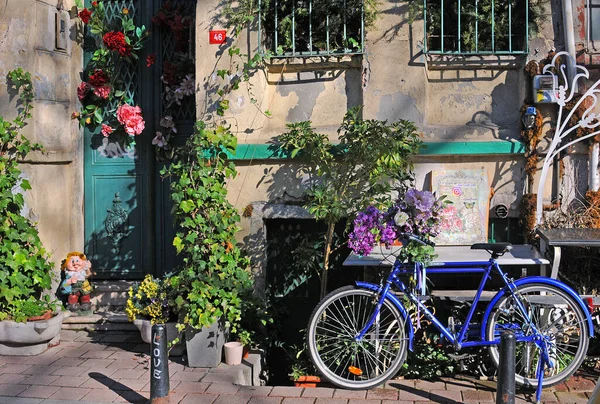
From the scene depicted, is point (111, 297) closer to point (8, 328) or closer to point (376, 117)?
point (8, 328)

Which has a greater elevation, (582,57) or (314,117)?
(582,57)

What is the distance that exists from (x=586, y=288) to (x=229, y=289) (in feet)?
9.90

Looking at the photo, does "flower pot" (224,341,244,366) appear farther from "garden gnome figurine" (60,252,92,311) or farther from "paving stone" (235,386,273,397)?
"garden gnome figurine" (60,252,92,311)

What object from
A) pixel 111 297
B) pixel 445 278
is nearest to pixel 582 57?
pixel 445 278

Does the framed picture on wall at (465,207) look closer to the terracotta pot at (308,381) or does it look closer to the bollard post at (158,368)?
the terracotta pot at (308,381)

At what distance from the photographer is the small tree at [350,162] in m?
6.35

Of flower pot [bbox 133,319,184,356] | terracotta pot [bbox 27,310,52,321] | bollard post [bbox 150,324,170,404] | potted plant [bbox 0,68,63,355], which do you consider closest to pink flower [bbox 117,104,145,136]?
potted plant [bbox 0,68,63,355]

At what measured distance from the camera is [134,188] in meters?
7.91

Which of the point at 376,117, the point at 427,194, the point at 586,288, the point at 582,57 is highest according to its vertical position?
the point at 582,57

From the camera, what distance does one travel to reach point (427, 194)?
5.61 meters

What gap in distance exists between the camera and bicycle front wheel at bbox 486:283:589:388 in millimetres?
5496

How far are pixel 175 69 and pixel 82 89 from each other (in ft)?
3.42

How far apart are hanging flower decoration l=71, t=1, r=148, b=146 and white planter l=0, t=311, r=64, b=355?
2.16m

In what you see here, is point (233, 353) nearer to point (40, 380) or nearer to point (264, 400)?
point (264, 400)
